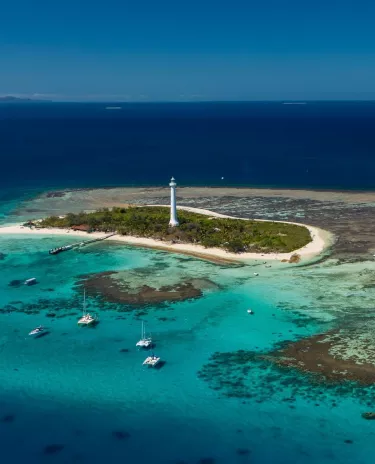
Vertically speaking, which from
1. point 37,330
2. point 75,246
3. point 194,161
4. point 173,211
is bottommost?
point 37,330

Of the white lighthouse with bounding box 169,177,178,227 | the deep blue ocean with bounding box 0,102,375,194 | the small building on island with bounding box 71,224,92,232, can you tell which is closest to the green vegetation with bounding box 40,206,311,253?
the small building on island with bounding box 71,224,92,232

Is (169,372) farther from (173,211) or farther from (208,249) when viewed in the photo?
(173,211)

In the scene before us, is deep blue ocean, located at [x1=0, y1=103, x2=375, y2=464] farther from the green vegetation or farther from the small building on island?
the green vegetation

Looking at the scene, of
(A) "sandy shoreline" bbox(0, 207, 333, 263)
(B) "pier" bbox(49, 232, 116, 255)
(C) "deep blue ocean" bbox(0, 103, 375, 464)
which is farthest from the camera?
(B) "pier" bbox(49, 232, 116, 255)

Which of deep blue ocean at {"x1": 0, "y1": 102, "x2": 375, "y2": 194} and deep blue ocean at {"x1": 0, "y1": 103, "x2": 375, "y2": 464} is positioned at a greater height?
deep blue ocean at {"x1": 0, "y1": 102, "x2": 375, "y2": 194}

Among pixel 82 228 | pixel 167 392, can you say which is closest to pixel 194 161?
pixel 82 228

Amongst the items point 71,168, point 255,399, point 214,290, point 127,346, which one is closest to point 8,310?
point 127,346

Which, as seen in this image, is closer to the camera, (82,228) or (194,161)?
(82,228)

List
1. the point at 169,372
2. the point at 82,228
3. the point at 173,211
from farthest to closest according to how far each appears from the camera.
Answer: the point at 82,228 → the point at 173,211 → the point at 169,372
